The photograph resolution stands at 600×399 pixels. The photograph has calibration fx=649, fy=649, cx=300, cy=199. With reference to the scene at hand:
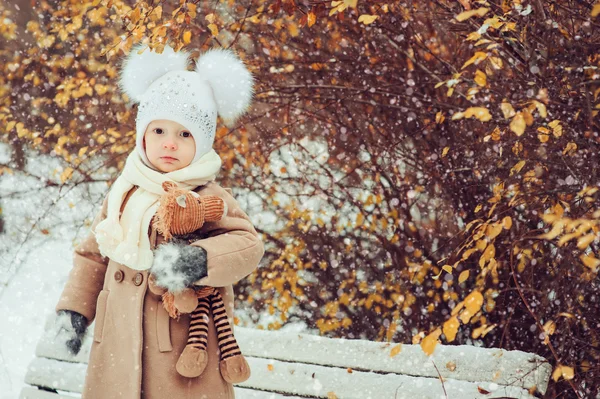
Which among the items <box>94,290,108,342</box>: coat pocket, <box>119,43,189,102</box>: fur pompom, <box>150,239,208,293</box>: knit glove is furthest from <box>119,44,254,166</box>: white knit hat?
<box>94,290,108,342</box>: coat pocket

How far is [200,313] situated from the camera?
235 centimetres

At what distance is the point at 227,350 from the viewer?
7.79ft

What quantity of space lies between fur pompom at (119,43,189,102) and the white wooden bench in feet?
4.44

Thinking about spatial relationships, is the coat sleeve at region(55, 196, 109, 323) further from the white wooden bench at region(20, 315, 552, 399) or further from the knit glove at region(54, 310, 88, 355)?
the white wooden bench at region(20, 315, 552, 399)

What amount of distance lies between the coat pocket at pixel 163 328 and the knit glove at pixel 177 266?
5.4 inches

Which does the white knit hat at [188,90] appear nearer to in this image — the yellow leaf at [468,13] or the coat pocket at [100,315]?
the coat pocket at [100,315]

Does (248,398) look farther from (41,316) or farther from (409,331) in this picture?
(41,316)

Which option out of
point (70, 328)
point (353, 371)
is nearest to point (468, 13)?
point (353, 371)

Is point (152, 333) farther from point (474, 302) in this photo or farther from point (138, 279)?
point (474, 302)

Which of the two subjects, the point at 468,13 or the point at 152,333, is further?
the point at 152,333

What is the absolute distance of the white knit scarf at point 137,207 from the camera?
7.50ft

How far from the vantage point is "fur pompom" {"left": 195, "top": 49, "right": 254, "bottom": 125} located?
258cm

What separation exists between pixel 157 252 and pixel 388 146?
2350 millimetres

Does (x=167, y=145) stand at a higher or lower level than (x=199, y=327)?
higher
